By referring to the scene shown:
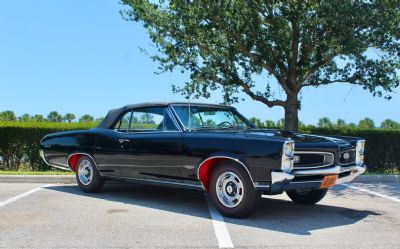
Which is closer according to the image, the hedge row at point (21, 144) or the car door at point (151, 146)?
the car door at point (151, 146)

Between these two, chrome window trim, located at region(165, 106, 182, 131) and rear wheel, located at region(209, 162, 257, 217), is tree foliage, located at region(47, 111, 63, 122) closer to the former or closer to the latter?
chrome window trim, located at region(165, 106, 182, 131)

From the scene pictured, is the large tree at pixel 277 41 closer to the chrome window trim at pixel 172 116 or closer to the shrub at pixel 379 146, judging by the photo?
the shrub at pixel 379 146

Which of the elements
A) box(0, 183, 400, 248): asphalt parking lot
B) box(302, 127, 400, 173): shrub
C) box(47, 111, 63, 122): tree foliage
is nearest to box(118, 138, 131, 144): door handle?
box(0, 183, 400, 248): asphalt parking lot

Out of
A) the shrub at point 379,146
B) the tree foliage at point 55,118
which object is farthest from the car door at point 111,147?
the tree foliage at point 55,118

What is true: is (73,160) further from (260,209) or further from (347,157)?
(347,157)

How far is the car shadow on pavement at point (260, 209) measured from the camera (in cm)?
618

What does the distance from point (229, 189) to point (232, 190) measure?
4 centimetres

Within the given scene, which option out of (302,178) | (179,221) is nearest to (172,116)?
(179,221)

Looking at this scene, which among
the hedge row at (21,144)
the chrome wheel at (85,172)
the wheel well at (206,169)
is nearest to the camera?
the wheel well at (206,169)

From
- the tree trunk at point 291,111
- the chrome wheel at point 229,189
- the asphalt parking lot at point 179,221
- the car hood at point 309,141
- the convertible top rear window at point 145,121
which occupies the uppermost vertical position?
the tree trunk at point 291,111

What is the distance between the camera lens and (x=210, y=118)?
7551 millimetres

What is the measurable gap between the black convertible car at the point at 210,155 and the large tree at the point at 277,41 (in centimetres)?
454

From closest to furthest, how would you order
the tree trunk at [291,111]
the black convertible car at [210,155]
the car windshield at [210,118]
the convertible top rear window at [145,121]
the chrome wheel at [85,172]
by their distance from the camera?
the black convertible car at [210,155] < the car windshield at [210,118] < the convertible top rear window at [145,121] < the chrome wheel at [85,172] < the tree trunk at [291,111]

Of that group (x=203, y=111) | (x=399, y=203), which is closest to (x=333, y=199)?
(x=399, y=203)
